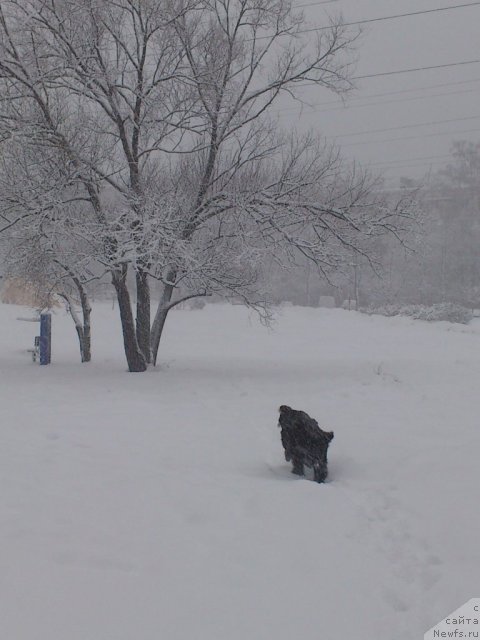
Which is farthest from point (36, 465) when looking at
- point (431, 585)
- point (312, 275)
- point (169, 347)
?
point (312, 275)

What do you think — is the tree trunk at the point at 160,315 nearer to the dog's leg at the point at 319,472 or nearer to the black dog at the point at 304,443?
the black dog at the point at 304,443

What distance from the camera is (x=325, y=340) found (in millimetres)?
23859

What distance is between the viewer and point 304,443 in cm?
592

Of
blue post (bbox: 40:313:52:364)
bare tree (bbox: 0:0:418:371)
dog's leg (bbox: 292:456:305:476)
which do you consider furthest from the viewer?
blue post (bbox: 40:313:52:364)

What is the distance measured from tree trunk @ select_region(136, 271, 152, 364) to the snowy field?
2.22m

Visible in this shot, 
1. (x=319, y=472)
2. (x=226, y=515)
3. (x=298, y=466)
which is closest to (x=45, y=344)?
(x=298, y=466)

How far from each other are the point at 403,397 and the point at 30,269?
310 inches

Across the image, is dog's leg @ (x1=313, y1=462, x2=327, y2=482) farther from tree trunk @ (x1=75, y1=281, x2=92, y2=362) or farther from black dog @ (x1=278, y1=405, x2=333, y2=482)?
tree trunk @ (x1=75, y1=281, x2=92, y2=362)

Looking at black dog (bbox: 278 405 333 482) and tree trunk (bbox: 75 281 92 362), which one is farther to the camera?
tree trunk (bbox: 75 281 92 362)

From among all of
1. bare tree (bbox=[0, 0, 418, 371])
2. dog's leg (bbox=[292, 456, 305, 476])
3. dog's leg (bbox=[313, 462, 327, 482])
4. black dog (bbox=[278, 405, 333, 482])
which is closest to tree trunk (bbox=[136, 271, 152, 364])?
bare tree (bbox=[0, 0, 418, 371])

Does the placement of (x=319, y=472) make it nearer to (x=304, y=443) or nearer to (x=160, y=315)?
(x=304, y=443)

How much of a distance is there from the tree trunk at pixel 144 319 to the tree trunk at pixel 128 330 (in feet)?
0.93

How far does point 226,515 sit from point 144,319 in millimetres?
8214

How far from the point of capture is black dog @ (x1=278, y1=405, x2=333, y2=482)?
5.81 metres
